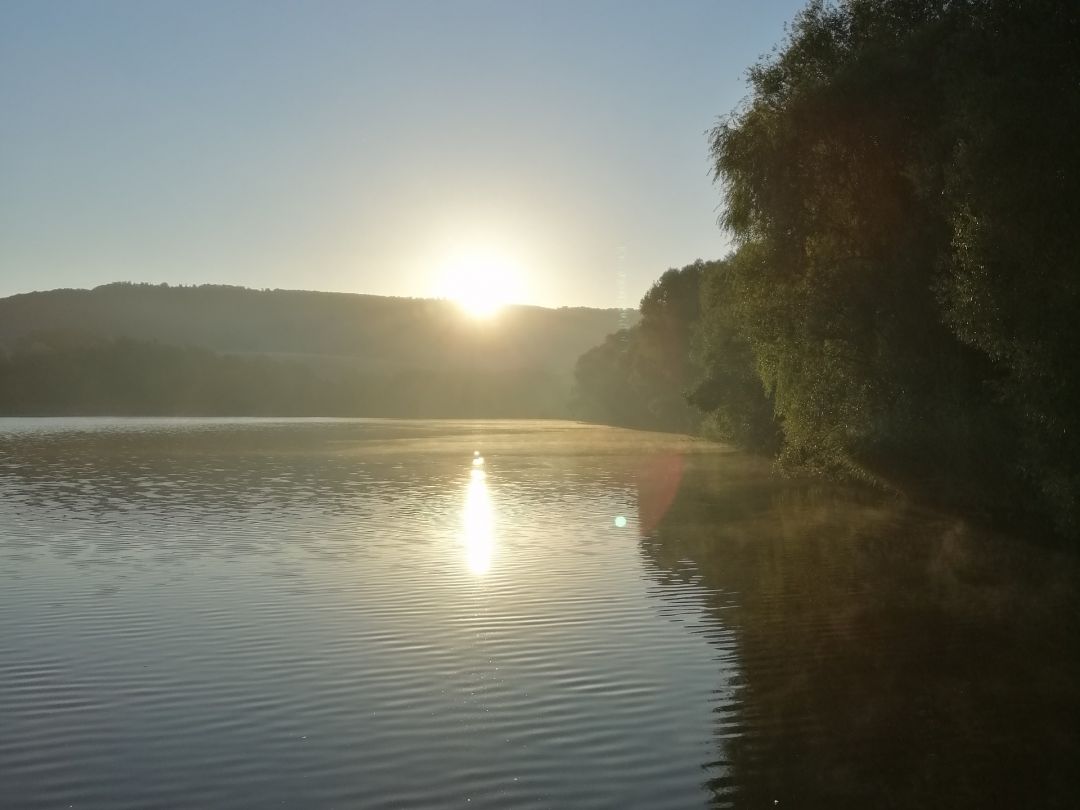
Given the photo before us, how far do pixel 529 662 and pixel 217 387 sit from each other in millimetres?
161419

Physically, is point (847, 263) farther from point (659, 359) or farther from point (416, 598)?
point (659, 359)

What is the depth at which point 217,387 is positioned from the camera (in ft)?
550

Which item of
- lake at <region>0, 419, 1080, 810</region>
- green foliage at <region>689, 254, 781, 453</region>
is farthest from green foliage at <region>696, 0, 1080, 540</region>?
green foliage at <region>689, 254, 781, 453</region>

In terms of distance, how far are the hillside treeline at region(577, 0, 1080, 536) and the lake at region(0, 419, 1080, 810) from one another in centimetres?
277

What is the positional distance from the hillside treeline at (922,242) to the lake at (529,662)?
2768 mm

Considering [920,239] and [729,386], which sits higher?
[920,239]

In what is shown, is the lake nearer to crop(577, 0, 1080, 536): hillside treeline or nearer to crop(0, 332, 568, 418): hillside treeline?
crop(577, 0, 1080, 536): hillside treeline

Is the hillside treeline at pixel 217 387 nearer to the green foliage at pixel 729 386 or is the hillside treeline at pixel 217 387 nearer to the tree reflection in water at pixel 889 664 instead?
the green foliage at pixel 729 386

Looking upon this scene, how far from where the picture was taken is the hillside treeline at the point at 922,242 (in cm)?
2177

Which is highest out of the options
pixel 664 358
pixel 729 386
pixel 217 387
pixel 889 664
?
pixel 664 358

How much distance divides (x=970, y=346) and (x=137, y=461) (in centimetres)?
3850

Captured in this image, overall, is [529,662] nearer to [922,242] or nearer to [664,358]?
[922,242]

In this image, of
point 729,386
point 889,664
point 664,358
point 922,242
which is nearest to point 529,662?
point 889,664

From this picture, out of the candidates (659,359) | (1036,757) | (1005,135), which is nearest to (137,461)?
(1005,135)
